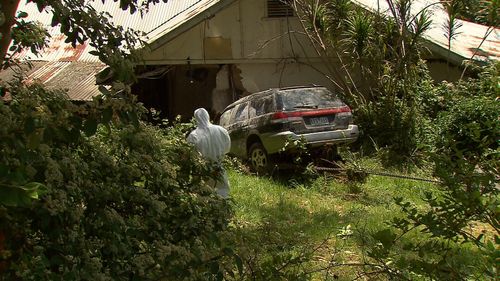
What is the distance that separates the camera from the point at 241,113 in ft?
42.0

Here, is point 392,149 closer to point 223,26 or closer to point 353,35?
point 353,35

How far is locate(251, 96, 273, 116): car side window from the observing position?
37.9 feet

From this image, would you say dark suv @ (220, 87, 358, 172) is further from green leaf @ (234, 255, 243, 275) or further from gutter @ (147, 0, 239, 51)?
green leaf @ (234, 255, 243, 275)

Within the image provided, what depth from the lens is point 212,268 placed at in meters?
2.70

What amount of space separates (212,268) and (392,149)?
10.4 meters

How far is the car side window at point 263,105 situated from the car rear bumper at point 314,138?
637mm

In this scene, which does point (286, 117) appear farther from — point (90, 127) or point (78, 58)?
point (90, 127)

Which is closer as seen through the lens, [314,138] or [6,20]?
[6,20]

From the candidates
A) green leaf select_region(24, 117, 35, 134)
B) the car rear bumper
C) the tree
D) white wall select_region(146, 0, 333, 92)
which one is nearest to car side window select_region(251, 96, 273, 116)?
the car rear bumper

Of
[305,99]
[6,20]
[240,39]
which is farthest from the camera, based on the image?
[240,39]

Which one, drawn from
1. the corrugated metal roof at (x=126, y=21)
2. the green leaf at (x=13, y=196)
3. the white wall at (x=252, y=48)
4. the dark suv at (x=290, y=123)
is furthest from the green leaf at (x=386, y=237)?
the white wall at (x=252, y=48)

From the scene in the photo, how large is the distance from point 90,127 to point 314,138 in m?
8.77

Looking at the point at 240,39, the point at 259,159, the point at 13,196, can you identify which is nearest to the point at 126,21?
the point at 240,39

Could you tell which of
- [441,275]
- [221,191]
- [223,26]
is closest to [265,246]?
[441,275]
